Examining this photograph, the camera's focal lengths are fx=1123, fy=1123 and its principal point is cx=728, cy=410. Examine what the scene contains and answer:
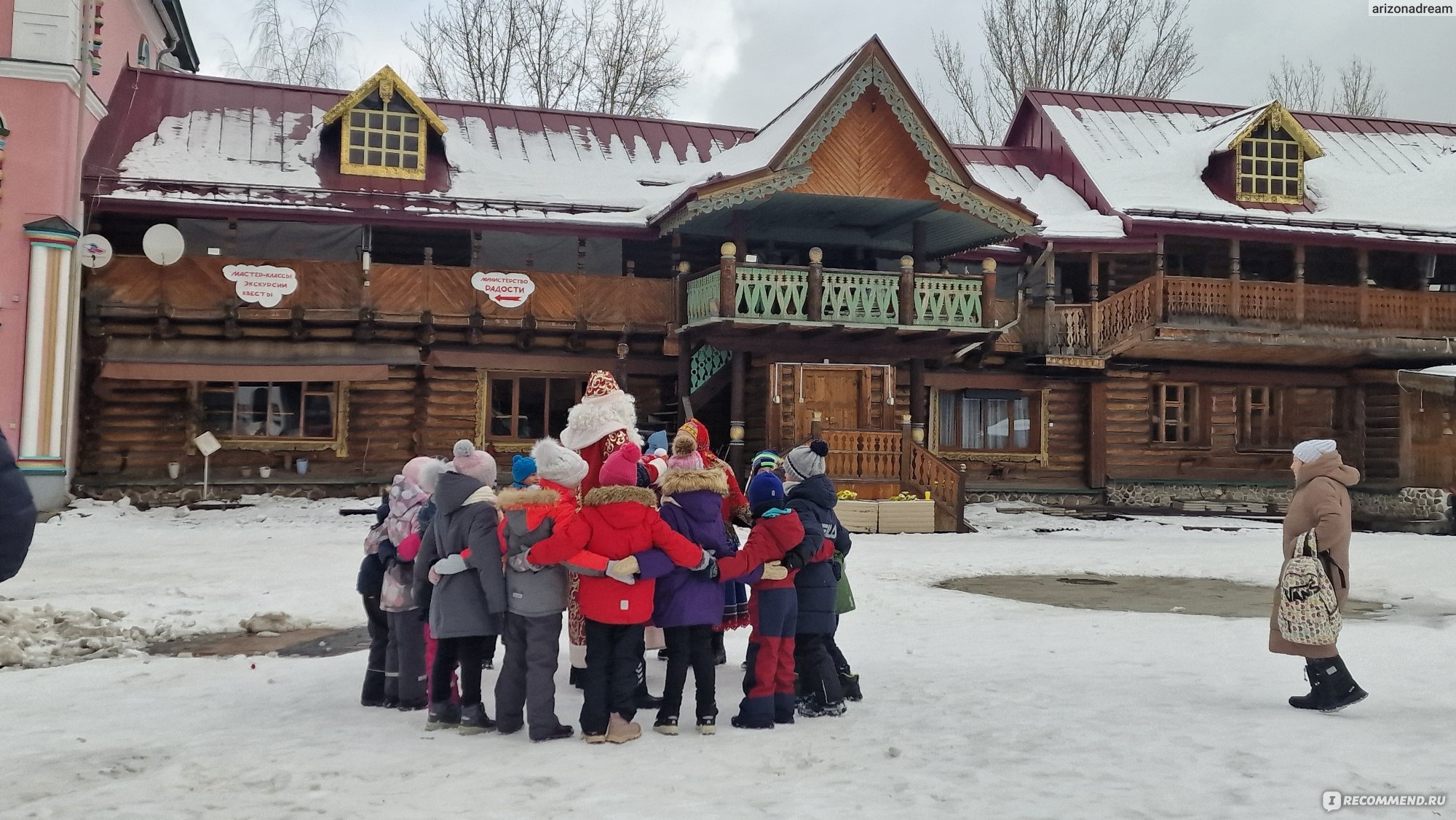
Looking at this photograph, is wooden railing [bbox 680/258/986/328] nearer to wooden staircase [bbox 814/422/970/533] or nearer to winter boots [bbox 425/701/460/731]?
wooden staircase [bbox 814/422/970/533]

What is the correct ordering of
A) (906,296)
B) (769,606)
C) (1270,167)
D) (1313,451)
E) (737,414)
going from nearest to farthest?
1. (769,606)
2. (1313,451)
3. (737,414)
4. (906,296)
5. (1270,167)

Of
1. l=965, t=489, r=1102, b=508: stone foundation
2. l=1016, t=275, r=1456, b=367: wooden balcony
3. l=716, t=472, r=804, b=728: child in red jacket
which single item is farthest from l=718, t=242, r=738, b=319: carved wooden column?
l=716, t=472, r=804, b=728: child in red jacket

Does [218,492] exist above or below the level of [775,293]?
below

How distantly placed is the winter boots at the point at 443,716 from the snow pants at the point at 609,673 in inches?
29.9

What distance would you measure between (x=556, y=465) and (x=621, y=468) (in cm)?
35

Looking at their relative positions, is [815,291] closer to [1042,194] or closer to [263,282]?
[1042,194]

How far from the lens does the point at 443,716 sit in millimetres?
5898

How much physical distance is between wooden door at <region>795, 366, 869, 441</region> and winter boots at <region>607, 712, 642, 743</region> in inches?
551

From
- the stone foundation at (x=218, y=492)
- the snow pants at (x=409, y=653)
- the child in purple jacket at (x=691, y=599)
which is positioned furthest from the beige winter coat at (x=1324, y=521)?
the stone foundation at (x=218, y=492)

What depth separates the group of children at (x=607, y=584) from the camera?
5.63 meters

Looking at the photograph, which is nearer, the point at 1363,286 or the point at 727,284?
the point at 727,284

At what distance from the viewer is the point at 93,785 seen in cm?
480

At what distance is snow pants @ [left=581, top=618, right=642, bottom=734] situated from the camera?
18.4 ft

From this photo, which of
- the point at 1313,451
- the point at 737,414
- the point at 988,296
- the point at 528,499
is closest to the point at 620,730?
the point at 528,499
